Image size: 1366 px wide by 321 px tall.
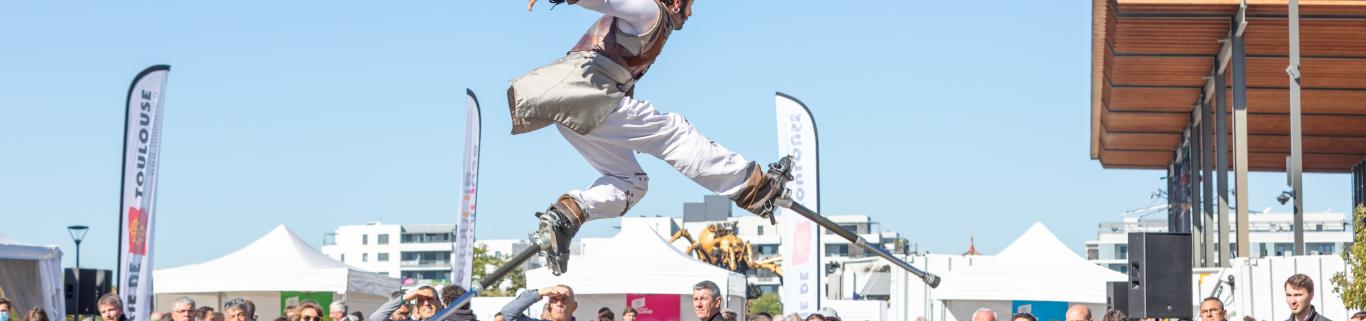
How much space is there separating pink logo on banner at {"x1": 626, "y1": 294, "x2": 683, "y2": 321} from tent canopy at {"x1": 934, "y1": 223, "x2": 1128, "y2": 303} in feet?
10.8

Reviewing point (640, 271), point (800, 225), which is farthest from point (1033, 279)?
point (640, 271)

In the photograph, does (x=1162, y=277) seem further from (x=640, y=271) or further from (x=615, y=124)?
(x=640, y=271)

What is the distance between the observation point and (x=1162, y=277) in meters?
9.20

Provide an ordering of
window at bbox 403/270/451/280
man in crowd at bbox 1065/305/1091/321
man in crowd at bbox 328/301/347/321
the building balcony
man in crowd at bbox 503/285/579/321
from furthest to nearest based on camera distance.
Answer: the building balcony → window at bbox 403/270/451/280 → man in crowd at bbox 328/301/347/321 → man in crowd at bbox 1065/305/1091/321 → man in crowd at bbox 503/285/579/321

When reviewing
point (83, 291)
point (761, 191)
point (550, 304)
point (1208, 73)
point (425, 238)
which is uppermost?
point (1208, 73)

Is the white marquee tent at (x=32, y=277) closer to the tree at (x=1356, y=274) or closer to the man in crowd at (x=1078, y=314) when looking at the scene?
the man in crowd at (x=1078, y=314)

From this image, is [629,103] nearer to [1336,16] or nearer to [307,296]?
[307,296]

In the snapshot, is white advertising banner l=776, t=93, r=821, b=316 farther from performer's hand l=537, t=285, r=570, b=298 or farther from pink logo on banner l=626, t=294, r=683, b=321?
performer's hand l=537, t=285, r=570, b=298

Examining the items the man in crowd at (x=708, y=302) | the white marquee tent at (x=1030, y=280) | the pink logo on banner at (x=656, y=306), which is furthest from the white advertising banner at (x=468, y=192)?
the man in crowd at (x=708, y=302)

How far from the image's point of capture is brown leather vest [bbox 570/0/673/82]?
4.76 meters

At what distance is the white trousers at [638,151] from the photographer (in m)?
4.79

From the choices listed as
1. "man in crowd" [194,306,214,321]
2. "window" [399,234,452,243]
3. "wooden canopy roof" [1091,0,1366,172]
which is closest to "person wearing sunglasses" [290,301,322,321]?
"man in crowd" [194,306,214,321]

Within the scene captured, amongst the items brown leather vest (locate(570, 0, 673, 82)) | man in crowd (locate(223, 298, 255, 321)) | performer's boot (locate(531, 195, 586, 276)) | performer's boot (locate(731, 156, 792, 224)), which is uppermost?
brown leather vest (locate(570, 0, 673, 82))

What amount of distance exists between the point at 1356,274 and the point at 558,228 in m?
13.3
